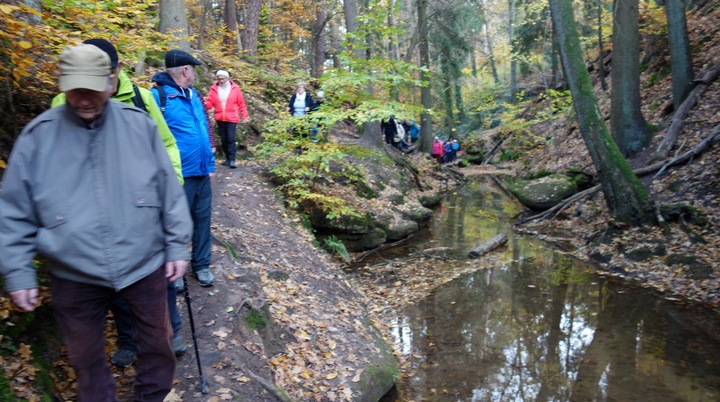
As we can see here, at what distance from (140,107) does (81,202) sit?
108cm

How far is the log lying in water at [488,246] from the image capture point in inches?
431

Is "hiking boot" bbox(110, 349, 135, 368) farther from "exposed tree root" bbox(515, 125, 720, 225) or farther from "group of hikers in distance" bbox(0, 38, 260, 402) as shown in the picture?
"exposed tree root" bbox(515, 125, 720, 225)

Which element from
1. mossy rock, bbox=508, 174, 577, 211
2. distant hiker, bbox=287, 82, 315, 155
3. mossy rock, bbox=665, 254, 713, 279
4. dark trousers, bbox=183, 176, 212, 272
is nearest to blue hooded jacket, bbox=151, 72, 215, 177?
dark trousers, bbox=183, 176, 212, 272

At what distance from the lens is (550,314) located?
298 inches

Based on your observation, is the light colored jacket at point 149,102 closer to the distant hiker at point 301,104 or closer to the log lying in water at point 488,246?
the distant hiker at point 301,104

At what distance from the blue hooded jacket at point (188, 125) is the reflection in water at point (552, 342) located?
3539 mm

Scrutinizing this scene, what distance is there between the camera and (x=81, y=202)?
238cm

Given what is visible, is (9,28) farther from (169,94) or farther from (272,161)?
(272,161)

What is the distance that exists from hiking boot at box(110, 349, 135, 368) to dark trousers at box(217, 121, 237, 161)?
6.09m

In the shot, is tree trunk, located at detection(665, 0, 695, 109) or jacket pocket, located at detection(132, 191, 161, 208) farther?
tree trunk, located at detection(665, 0, 695, 109)

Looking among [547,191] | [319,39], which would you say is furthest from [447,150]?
[547,191]

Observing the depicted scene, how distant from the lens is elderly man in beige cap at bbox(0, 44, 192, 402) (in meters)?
2.34

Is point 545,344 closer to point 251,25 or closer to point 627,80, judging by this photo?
point 627,80

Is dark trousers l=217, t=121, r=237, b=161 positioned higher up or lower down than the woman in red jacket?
lower down
